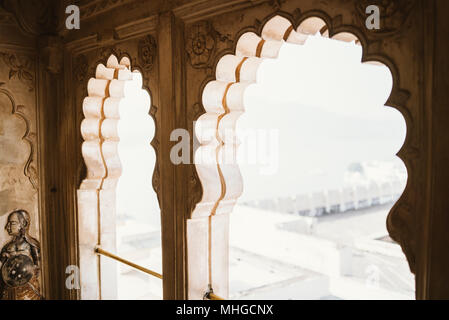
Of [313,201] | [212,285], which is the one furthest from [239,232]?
[212,285]

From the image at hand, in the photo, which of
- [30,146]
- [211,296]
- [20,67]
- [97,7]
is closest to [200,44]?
[97,7]

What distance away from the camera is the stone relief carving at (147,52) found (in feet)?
9.89

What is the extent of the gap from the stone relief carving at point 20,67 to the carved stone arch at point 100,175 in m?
0.72

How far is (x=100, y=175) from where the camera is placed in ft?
12.8

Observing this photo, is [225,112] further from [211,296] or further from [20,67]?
[20,67]

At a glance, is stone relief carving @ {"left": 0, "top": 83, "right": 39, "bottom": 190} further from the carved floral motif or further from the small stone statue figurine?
the carved floral motif

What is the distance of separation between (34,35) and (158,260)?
23.1ft

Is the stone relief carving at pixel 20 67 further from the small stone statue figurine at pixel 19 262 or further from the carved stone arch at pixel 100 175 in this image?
the small stone statue figurine at pixel 19 262

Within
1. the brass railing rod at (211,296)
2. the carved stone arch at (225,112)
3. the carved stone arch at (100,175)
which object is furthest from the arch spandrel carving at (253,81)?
the carved stone arch at (100,175)

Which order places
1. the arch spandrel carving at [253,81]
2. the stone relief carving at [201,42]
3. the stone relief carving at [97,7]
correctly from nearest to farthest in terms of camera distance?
the arch spandrel carving at [253,81] → the stone relief carving at [201,42] → the stone relief carving at [97,7]

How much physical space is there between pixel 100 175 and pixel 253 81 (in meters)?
1.98

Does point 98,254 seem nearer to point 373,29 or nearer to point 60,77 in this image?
point 60,77

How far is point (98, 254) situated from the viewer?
4.09m

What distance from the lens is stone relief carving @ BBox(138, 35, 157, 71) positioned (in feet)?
9.89
